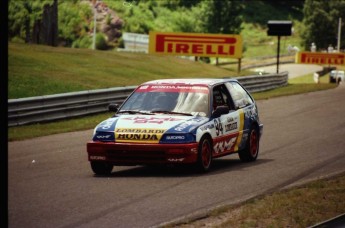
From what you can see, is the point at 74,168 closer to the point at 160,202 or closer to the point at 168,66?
the point at 160,202

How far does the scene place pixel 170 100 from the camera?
14750 mm

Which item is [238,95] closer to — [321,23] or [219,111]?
[219,111]

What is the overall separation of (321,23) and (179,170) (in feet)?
318

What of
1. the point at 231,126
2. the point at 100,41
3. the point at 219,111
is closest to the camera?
the point at 219,111

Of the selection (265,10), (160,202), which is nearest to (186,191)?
(160,202)

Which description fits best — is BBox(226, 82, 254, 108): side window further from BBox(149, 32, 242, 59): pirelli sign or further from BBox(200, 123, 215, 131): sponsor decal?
BBox(149, 32, 242, 59): pirelli sign

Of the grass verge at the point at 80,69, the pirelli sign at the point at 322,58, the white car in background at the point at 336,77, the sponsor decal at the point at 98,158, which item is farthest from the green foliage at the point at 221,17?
the sponsor decal at the point at 98,158

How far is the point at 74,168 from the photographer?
49.0 ft

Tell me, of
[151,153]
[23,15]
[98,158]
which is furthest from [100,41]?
[151,153]

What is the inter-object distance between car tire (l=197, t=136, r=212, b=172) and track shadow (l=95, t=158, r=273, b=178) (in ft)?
0.30

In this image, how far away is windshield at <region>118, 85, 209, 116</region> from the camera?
47.9 ft

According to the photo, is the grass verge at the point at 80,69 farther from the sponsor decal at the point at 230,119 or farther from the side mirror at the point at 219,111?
the side mirror at the point at 219,111

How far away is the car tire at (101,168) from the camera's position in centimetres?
1404

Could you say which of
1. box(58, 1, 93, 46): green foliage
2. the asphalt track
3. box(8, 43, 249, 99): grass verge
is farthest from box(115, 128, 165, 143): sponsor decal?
box(58, 1, 93, 46): green foliage
